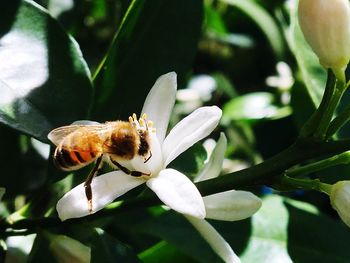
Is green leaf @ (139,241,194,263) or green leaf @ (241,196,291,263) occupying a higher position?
green leaf @ (241,196,291,263)

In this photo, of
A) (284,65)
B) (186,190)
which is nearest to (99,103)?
(186,190)

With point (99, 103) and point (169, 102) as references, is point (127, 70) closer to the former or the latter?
point (99, 103)

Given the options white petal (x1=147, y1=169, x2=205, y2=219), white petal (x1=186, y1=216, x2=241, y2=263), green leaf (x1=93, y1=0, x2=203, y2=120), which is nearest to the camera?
white petal (x1=147, y1=169, x2=205, y2=219)

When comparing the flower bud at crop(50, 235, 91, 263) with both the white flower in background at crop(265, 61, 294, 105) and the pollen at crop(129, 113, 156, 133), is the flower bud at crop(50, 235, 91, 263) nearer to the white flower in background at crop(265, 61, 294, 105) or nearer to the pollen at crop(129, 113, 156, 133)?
the pollen at crop(129, 113, 156, 133)

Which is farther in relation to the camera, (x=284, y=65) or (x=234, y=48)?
(x=234, y=48)

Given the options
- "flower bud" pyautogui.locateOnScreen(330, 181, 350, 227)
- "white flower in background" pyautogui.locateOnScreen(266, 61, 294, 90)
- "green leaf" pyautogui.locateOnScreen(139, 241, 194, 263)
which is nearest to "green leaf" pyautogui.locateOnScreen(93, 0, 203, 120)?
"green leaf" pyautogui.locateOnScreen(139, 241, 194, 263)

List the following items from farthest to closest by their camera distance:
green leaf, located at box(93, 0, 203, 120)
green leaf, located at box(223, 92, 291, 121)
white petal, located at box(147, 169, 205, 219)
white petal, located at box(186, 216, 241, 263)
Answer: green leaf, located at box(223, 92, 291, 121), green leaf, located at box(93, 0, 203, 120), white petal, located at box(186, 216, 241, 263), white petal, located at box(147, 169, 205, 219)
